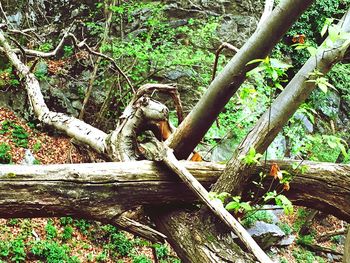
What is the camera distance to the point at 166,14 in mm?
11328

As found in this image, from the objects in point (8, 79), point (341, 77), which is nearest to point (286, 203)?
point (8, 79)

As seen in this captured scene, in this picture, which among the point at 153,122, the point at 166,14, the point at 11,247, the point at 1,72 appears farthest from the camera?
the point at 166,14

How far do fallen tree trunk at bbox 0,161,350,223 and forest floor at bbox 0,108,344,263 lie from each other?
1891 millimetres

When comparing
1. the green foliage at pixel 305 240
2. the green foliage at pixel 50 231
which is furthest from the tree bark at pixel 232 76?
the green foliage at pixel 305 240

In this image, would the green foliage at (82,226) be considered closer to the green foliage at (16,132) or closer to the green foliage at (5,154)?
the green foliage at (5,154)

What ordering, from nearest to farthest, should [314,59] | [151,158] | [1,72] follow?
[314,59] < [151,158] < [1,72]

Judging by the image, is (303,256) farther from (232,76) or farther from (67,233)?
(232,76)

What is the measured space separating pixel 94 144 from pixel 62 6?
9457 mm

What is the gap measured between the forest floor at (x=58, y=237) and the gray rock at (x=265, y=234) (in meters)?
0.43

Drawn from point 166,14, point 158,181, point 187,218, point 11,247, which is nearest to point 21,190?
point 158,181

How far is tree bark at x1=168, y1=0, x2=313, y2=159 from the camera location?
246cm

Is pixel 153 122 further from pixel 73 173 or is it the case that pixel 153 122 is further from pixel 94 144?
pixel 73 173

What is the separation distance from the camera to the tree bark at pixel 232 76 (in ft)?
8.08

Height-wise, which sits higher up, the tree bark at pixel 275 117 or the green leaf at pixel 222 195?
the tree bark at pixel 275 117
